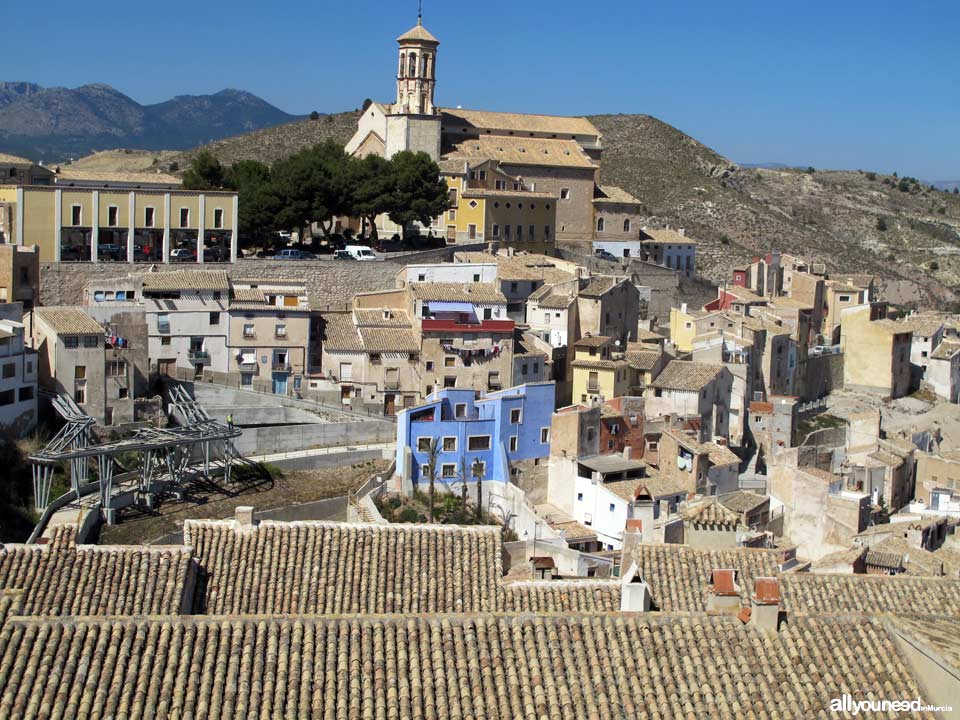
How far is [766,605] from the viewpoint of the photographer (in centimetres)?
1370

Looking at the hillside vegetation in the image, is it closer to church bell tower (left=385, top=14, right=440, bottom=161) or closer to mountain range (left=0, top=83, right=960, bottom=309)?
mountain range (left=0, top=83, right=960, bottom=309)

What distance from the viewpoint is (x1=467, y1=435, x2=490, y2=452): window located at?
38094 millimetres

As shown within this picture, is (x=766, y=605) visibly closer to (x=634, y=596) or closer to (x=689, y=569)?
(x=634, y=596)

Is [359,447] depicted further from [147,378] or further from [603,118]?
[603,118]

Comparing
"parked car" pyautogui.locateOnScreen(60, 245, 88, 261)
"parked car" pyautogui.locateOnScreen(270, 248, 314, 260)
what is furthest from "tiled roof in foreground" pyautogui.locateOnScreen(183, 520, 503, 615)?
"parked car" pyautogui.locateOnScreen(270, 248, 314, 260)

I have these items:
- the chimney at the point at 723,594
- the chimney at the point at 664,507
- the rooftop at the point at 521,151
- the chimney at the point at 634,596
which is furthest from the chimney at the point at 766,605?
the rooftop at the point at 521,151

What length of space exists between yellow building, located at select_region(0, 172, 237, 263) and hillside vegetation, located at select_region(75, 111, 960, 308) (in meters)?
37.1

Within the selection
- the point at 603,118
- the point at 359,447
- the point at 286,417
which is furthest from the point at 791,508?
the point at 603,118

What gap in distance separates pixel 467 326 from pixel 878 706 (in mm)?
30011

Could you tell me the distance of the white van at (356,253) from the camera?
162ft

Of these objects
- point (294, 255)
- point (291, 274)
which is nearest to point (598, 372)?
point (291, 274)

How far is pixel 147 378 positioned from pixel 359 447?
6563mm

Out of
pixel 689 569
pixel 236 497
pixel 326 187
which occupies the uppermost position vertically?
pixel 326 187

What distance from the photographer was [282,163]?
52.5 metres
